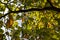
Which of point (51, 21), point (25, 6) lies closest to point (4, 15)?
point (25, 6)

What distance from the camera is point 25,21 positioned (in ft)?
32.3

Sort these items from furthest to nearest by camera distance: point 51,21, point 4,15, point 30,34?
point 51,21 → point 30,34 → point 4,15

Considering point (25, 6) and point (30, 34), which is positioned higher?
point (25, 6)

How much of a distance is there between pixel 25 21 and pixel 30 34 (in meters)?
1.00

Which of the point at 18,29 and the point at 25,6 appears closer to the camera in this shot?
the point at 18,29

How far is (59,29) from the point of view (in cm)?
888

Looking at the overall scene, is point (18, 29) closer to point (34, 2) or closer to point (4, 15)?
point (4, 15)

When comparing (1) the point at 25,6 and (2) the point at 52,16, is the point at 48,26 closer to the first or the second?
(2) the point at 52,16

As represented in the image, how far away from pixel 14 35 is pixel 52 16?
2297 mm

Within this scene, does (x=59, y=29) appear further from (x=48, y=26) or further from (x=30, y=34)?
(x=30, y=34)

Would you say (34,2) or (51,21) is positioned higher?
(34,2)

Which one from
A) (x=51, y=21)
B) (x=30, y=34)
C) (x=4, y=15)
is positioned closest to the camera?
(x=4, y=15)

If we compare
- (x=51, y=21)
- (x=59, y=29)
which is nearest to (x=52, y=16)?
(x=51, y=21)

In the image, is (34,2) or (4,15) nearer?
(4,15)
